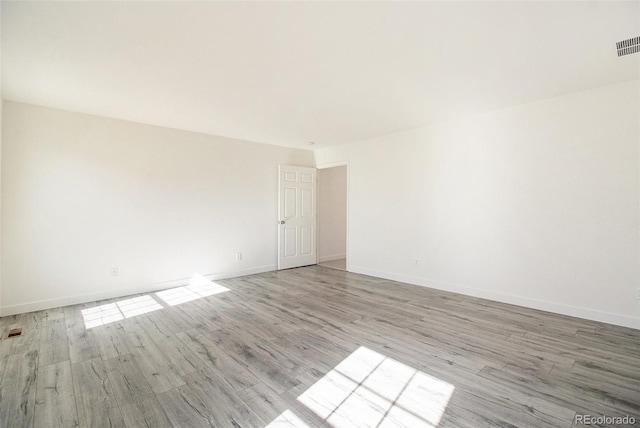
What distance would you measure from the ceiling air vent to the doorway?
4.69 metres

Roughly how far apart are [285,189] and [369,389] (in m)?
4.40

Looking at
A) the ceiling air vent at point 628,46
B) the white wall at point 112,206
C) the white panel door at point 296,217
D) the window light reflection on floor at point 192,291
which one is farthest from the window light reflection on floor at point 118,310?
the ceiling air vent at point 628,46

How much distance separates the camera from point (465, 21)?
1.97m

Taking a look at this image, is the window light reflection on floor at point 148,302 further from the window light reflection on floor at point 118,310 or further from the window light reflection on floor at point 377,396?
the window light reflection on floor at point 377,396

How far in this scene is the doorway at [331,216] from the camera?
22.1 ft

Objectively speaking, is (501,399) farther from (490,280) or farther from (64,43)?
(64,43)

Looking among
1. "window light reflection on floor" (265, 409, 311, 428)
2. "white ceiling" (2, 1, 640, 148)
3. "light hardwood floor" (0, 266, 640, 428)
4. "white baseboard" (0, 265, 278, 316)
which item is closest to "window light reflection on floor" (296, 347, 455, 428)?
"light hardwood floor" (0, 266, 640, 428)

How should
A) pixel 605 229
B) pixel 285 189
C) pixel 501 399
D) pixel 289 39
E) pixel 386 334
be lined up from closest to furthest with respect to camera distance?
pixel 501 399
pixel 289 39
pixel 386 334
pixel 605 229
pixel 285 189

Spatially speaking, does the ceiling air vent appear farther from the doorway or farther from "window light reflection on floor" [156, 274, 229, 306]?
"window light reflection on floor" [156, 274, 229, 306]

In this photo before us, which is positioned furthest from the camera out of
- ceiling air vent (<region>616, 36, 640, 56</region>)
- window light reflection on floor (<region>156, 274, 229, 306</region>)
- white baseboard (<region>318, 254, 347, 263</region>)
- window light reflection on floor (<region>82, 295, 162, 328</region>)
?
white baseboard (<region>318, 254, 347, 263</region>)

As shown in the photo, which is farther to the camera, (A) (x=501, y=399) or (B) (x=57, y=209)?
(B) (x=57, y=209)

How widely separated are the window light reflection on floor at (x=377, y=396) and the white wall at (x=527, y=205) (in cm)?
239

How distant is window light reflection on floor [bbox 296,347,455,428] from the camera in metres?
1.65

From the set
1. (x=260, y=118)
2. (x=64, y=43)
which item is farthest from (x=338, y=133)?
(x=64, y=43)
